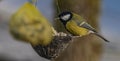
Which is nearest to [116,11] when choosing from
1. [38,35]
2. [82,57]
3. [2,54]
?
[82,57]

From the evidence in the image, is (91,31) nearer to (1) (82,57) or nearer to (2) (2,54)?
(1) (82,57)

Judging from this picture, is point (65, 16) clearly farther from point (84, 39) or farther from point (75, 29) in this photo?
point (84, 39)

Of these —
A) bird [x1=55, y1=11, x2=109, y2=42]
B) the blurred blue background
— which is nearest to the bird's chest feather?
bird [x1=55, y1=11, x2=109, y2=42]

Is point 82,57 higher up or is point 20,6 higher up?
point 20,6

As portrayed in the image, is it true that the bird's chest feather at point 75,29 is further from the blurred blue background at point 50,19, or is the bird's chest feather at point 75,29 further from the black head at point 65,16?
the blurred blue background at point 50,19

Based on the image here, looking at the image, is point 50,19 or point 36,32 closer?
point 36,32

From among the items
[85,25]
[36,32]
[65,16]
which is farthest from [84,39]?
[36,32]
